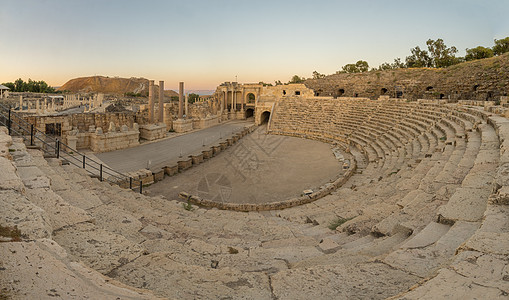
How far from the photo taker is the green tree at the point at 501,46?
34031 millimetres

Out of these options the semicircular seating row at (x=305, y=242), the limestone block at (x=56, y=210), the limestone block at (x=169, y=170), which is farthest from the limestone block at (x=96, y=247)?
the limestone block at (x=169, y=170)

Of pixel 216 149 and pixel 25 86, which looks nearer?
pixel 216 149

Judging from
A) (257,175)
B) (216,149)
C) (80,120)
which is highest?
(80,120)

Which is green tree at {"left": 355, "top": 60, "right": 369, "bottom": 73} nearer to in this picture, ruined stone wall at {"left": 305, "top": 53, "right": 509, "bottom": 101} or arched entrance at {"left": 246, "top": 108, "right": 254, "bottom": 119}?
ruined stone wall at {"left": 305, "top": 53, "right": 509, "bottom": 101}

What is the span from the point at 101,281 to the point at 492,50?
1798 inches

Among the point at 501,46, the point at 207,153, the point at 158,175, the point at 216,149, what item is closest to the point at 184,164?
the point at 158,175

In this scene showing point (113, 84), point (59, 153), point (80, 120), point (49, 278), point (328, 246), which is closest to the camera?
point (49, 278)

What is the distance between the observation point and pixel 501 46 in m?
34.3

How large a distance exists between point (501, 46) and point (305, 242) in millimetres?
42749

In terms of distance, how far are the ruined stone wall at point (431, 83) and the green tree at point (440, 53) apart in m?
8.29

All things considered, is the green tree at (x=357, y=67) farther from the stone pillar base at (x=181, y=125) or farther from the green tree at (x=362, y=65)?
the stone pillar base at (x=181, y=125)

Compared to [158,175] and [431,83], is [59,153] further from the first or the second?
[431,83]

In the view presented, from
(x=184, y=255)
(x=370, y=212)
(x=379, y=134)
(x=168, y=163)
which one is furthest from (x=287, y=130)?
(x=184, y=255)

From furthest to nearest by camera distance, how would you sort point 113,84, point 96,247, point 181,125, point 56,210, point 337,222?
1. point 113,84
2. point 181,125
3. point 337,222
4. point 56,210
5. point 96,247
